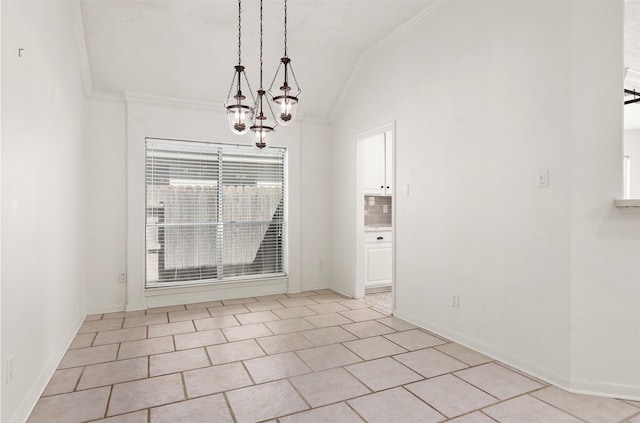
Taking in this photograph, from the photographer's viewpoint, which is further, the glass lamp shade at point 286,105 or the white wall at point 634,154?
the white wall at point 634,154

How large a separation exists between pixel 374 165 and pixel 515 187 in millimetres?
2764

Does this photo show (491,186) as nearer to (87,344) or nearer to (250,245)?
(250,245)

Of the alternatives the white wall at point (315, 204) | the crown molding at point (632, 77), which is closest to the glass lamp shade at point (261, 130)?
the white wall at point (315, 204)

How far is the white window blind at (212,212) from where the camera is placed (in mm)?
4695

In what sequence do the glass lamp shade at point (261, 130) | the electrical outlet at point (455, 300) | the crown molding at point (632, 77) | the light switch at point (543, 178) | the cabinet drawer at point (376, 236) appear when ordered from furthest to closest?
1. the cabinet drawer at point (376, 236)
2. the crown molding at point (632, 77)
3. the electrical outlet at point (455, 300)
4. the glass lamp shade at point (261, 130)
5. the light switch at point (543, 178)

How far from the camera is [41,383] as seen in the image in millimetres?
2467

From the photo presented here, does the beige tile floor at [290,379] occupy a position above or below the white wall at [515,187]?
below

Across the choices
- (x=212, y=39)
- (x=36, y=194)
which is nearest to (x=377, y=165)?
(x=212, y=39)

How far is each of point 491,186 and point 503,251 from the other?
52 centimetres

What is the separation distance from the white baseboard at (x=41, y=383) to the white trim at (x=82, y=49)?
2.54 metres

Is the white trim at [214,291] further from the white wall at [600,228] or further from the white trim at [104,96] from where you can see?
the white wall at [600,228]

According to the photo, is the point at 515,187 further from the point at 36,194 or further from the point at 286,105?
the point at 36,194

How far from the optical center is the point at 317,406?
230cm

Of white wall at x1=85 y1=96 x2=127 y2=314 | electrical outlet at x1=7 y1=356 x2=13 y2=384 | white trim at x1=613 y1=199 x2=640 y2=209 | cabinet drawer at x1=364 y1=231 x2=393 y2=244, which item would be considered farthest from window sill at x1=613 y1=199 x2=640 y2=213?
white wall at x1=85 y1=96 x2=127 y2=314
